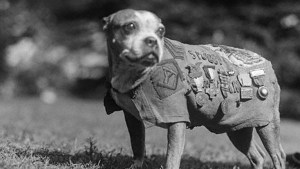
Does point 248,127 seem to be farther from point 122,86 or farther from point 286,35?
point 286,35

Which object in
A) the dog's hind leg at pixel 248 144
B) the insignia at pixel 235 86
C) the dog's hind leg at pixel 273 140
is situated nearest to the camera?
the insignia at pixel 235 86

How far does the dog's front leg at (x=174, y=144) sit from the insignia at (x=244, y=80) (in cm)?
84

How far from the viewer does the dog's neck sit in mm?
5031

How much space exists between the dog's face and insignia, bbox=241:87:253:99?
3.52ft

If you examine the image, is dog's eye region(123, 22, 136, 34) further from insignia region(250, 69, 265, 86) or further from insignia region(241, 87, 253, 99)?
insignia region(250, 69, 265, 86)

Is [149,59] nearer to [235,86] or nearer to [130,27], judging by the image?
[130,27]

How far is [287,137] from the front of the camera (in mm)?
13062

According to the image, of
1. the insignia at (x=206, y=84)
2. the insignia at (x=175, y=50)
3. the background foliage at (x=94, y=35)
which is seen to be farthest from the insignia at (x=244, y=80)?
the background foliage at (x=94, y=35)

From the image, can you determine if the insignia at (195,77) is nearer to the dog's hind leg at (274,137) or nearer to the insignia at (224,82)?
the insignia at (224,82)

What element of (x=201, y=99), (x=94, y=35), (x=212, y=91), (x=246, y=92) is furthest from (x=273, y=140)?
(x=94, y=35)

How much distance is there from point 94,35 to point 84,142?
11.3m

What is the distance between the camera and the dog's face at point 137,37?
4.75 m

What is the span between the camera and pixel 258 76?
577 cm

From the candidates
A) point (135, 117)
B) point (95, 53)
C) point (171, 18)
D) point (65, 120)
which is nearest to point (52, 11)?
point (95, 53)
